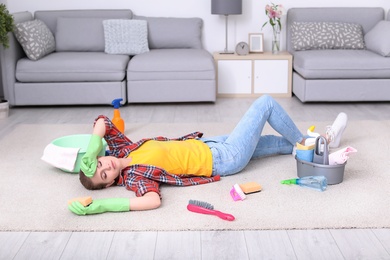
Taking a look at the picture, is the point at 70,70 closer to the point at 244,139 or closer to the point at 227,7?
the point at 227,7

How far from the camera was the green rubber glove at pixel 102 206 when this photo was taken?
275cm

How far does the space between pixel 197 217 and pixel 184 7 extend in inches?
147

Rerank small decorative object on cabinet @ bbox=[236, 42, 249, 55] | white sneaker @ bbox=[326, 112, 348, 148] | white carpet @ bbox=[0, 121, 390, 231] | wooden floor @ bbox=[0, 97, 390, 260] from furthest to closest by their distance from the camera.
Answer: small decorative object on cabinet @ bbox=[236, 42, 249, 55] < white sneaker @ bbox=[326, 112, 348, 148] < white carpet @ bbox=[0, 121, 390, 231] < wooden floor @ bbox=[0, 97, 390, 260]

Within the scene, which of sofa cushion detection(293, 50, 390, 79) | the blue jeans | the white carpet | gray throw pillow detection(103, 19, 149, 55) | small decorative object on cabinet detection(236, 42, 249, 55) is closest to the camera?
the white carpet

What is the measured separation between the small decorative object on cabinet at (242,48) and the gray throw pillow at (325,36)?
0.45 m

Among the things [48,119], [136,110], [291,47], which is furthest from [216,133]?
[291,47]

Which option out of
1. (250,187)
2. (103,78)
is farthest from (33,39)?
(250,187)

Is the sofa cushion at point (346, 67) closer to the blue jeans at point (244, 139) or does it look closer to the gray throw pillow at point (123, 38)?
the gray throw pillow at point (123, 38)

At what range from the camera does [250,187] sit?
3.05 metres

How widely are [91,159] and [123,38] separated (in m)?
3.01

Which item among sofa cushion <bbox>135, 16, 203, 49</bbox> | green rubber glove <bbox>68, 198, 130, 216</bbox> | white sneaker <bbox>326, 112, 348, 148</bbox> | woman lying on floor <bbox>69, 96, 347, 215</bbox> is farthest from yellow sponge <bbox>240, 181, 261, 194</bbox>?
sofa cushion <bbox>135, 16, 203, 49</bbox>

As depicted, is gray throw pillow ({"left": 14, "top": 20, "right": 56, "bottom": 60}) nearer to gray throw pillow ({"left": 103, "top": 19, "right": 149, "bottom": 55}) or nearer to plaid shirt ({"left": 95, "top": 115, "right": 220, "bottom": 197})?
gray throw pillow ({"left": 103, "top": 19, "right": 149, "bottom": 55})

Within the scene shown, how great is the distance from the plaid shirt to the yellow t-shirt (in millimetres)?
37

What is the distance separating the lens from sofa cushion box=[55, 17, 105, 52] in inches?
225
